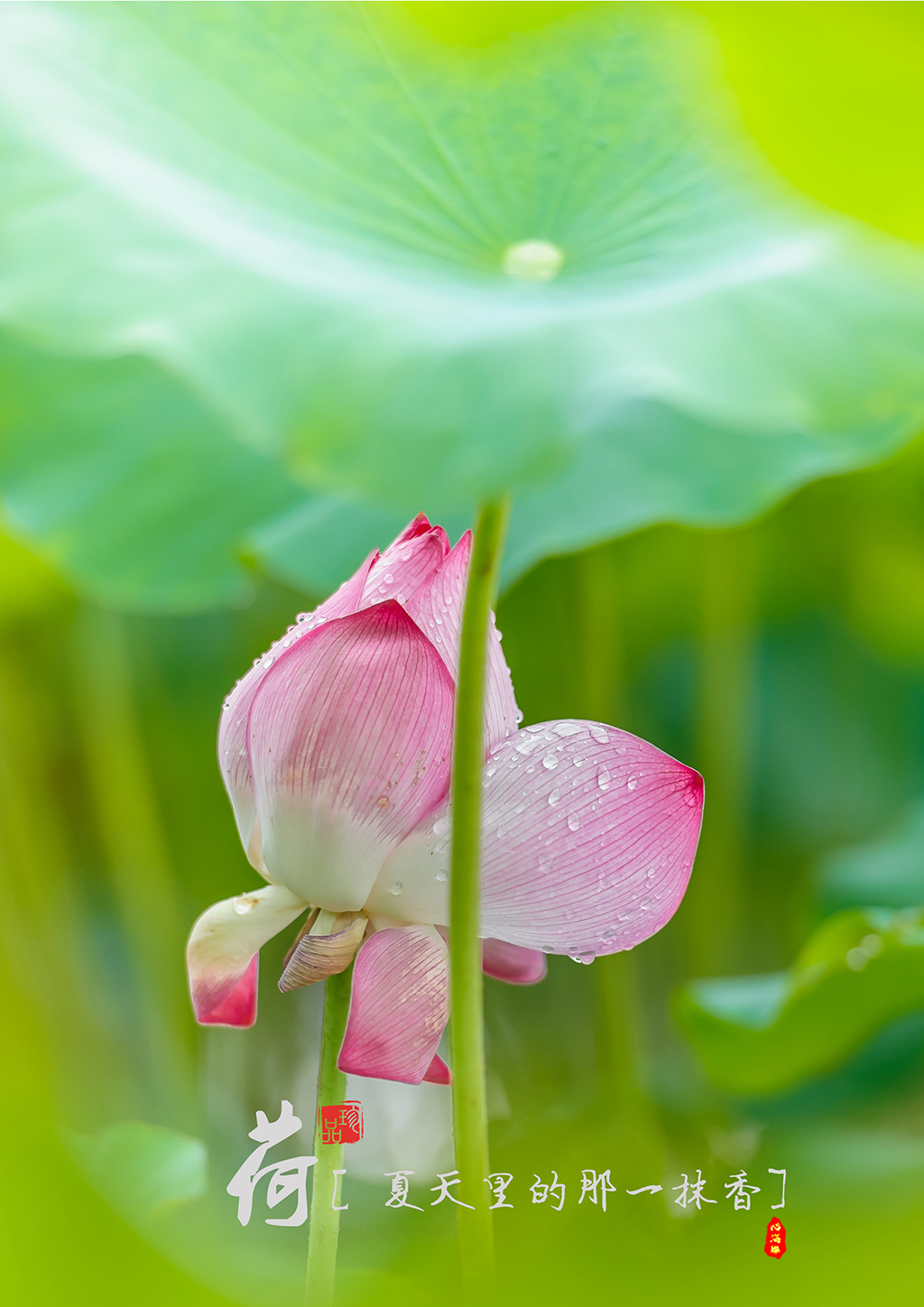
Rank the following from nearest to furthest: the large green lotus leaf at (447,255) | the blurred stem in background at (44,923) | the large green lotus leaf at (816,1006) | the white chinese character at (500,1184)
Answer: the large green lotus leaf at (447,255) → the white chinese character at (500,1184) → the large green lotus leaf at (816,1006) → the blurred stem in background at (44,923)

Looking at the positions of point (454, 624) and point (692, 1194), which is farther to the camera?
point (692, 1194)

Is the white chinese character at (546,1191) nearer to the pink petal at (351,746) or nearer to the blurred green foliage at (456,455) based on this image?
the blurred green foliage at (456,455)

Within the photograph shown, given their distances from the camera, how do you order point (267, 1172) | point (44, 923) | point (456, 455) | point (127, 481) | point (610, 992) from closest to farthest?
1. point (456, 455)
2. point (267, 1172)
3. point (127, 481)
4. point (610, 992)
5. point (44, 923)

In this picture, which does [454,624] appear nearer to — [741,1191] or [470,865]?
[470,865]

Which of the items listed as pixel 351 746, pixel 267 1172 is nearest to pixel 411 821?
pixel 351 746

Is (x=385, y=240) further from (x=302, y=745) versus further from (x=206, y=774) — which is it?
(x=206, y=774)

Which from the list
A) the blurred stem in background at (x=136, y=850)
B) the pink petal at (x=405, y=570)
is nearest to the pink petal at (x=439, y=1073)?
the pink petal at (x=405, y=570)

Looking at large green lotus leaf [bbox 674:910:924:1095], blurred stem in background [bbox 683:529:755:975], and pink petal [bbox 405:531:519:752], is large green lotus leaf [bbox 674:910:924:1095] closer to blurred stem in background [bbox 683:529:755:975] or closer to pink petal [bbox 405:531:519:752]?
blurred stem in background [bbox 683:529:755:975]
